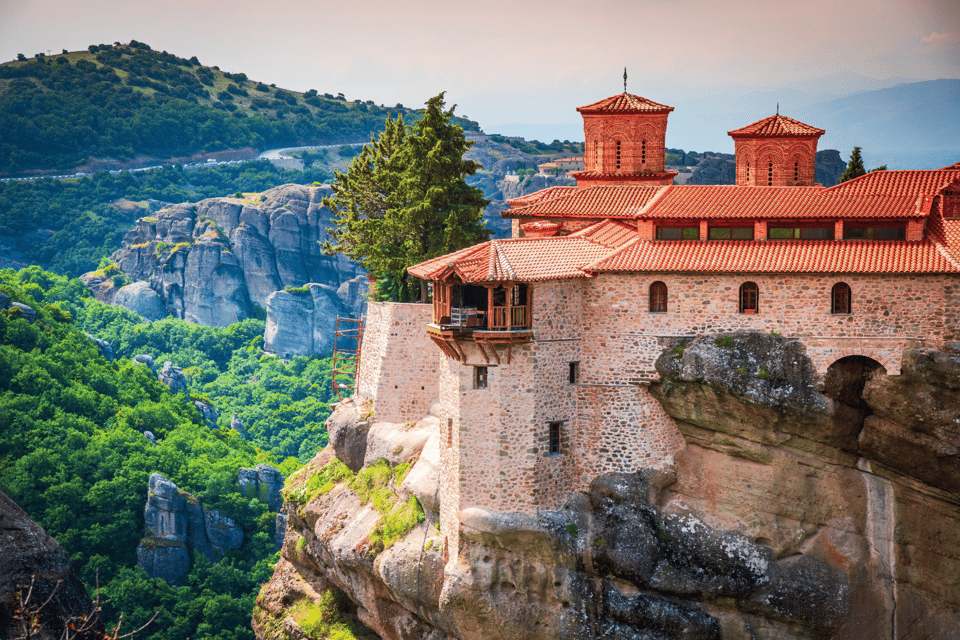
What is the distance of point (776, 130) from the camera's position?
Result: 49.9 m

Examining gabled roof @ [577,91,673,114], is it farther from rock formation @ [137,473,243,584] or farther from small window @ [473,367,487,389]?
rock formation @ [137,473,243,584]

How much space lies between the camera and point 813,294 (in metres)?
37.0

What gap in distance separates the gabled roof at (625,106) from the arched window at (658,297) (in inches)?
607

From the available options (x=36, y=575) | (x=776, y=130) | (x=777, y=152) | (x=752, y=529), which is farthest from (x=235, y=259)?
(x=752, y=529)

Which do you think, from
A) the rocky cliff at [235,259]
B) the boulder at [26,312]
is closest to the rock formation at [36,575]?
the boulder at [26,312]

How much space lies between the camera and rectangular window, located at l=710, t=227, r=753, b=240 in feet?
129

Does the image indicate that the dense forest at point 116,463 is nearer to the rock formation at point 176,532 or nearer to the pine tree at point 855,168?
the rock formation at point 176,532

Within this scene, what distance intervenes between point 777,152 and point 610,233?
12.3 metres

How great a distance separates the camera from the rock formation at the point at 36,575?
187 ft

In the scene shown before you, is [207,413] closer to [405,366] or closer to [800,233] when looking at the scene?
[405,366]

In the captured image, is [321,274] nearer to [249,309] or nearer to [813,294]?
[249,309]

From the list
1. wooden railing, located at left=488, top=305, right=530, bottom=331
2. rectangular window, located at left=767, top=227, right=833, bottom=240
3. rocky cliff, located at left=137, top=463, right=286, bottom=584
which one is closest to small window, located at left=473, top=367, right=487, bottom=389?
wooden railing, located at left=488, top=305, right=530, bottom=331

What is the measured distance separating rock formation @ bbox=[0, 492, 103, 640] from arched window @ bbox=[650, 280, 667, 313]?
34518 mm

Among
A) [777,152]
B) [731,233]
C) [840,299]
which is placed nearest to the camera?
[840,299]
